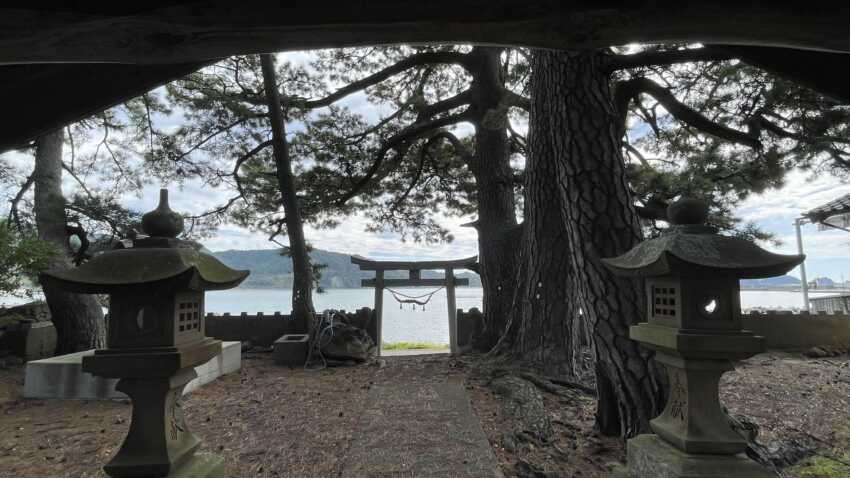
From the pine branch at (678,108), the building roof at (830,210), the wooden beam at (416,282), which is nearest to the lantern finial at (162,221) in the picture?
the pine branch at (678,108)

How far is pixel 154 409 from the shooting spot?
6.67 feet

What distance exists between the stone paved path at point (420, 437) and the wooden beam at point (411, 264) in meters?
3.63

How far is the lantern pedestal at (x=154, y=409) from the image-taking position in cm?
192

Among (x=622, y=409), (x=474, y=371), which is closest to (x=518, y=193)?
(x=474, y=371)

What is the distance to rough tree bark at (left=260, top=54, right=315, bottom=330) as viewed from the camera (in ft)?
26.6

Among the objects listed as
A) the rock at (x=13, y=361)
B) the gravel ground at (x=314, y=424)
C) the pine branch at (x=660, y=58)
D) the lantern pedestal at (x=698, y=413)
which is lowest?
the gravel ground at (x=314, y=424)

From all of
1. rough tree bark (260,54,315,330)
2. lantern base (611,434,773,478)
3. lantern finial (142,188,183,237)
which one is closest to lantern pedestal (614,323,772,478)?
lantern base (611,434,773,478)

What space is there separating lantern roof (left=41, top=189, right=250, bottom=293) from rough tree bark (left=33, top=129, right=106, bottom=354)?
19.2 feet

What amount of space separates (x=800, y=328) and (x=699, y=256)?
10.1 meters

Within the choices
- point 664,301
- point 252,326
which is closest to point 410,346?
point 252,326

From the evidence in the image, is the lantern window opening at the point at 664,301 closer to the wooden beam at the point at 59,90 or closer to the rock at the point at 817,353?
the wooden beam at the point at 59,90

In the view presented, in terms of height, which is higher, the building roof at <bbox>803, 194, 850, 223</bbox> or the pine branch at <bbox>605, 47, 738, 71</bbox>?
the pine branch at <bbox>605, 47, 738, 71</bbox>

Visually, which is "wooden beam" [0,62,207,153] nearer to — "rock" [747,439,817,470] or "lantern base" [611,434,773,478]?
"lantern base" [611,434,773,478]

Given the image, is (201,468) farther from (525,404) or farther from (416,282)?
(416,282)
